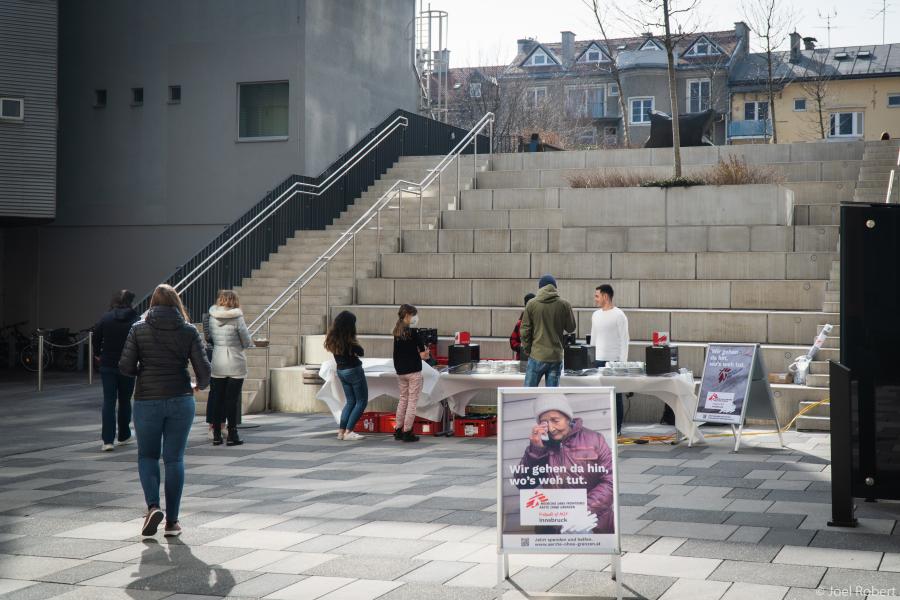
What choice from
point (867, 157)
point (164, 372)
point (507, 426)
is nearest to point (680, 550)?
point (507, 426)

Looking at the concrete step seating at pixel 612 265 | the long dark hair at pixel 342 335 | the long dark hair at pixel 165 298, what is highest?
the concrete step seating at pixel 612 265

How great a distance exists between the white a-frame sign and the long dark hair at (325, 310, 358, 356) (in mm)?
4312

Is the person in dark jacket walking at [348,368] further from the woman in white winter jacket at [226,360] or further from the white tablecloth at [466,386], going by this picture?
the woman in white winter jacket at [226,360]

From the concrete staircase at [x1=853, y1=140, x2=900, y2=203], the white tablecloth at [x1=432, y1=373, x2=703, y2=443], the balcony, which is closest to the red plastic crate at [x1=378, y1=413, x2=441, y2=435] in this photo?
the white tablecloth at [x1=432, y1=373, x2=703, y2=443]

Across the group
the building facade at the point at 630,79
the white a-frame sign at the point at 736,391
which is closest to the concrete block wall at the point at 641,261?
the white a-frame sign at the point at 736,391

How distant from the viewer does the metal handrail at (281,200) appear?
65.2 feet

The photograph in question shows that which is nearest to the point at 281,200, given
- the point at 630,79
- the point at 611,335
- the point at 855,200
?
the point at 611,335

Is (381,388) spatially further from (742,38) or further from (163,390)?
(742,38)

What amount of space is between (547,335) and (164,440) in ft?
18.2

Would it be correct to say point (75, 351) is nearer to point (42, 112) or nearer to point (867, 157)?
point (42, 112)

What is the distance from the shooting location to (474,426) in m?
14.2

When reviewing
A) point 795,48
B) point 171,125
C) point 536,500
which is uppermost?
point 795,48

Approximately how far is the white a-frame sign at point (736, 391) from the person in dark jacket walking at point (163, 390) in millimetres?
6652

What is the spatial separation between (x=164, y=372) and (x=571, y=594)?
3.58 m
